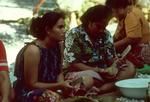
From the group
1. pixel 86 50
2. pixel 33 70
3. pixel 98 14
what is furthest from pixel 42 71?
pixel 98 14

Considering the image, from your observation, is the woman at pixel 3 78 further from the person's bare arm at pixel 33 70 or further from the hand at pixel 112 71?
the hand at pixel 112 71

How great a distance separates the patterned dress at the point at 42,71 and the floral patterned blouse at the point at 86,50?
29 cm

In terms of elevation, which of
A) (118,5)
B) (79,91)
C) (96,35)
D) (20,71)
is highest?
(118,5)

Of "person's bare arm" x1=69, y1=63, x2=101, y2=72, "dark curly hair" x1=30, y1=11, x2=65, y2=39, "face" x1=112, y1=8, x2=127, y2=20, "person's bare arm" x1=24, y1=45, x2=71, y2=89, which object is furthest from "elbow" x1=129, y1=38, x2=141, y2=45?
"person's bare arm" x1=24, y1=45, x2=71, y2=89

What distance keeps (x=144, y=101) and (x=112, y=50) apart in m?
0.99

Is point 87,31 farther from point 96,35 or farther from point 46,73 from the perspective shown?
point 46,73

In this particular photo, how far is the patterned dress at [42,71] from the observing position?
9.45ft

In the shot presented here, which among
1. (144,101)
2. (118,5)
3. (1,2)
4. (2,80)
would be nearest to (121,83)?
(144,101)

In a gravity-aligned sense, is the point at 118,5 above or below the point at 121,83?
above

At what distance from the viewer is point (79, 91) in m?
3.10

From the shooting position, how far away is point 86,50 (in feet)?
11.4

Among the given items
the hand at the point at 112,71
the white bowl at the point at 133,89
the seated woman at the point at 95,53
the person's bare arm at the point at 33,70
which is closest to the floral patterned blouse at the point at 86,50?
the seated woman at the point at 95,53

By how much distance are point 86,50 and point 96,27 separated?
0.25 meters

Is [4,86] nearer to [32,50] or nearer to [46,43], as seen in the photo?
[32,50]
